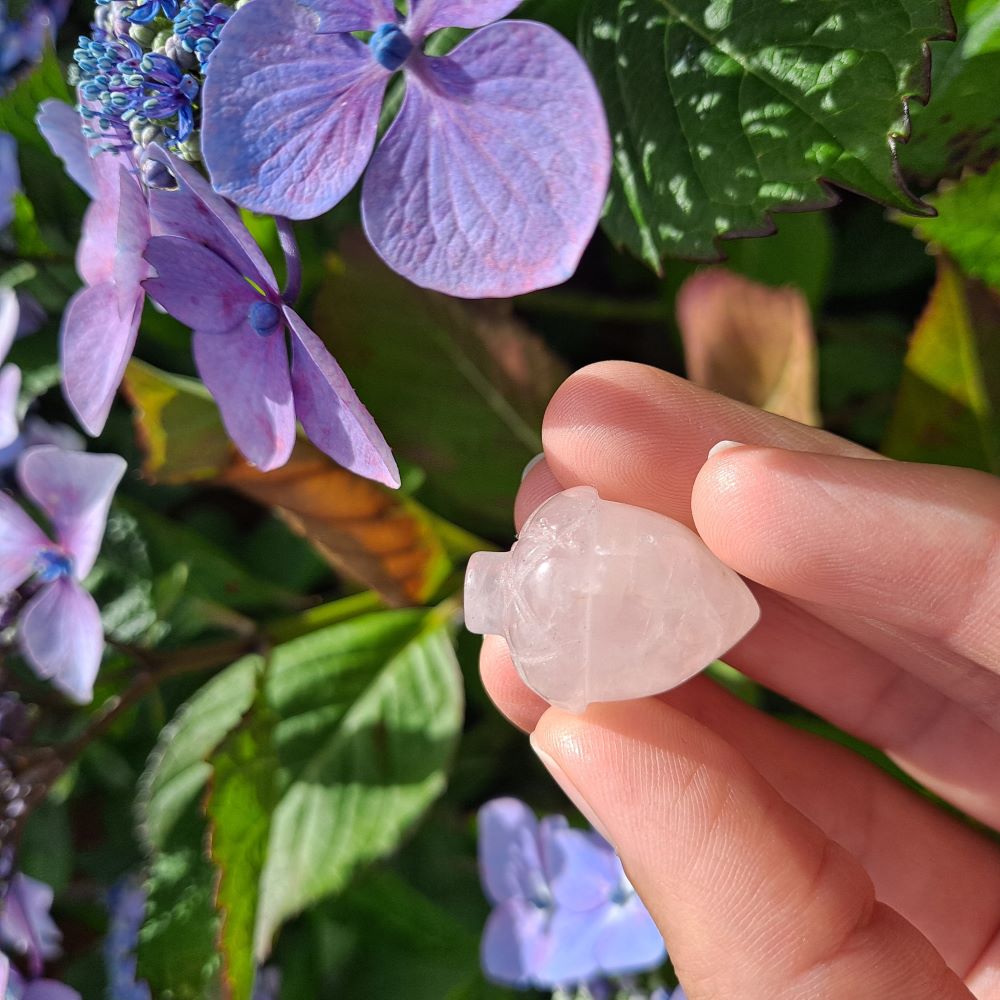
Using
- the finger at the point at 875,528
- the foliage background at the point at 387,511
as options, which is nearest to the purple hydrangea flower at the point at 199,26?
the foliage background at the point at 387,511

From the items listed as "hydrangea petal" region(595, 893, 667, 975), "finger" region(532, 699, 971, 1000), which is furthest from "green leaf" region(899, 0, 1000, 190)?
"hydrangea petal" region(595, 893, 667, 975)

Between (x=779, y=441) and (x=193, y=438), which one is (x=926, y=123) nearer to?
(x=779, y=441)

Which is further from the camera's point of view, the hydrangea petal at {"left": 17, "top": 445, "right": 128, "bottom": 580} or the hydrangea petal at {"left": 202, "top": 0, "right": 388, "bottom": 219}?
the hydrangea petal at {"left": 17, "top": 445, "right": 128, "bottom": 580}

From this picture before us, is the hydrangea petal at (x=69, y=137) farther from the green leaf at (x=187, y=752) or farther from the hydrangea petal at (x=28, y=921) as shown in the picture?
the hydrangea petal at (x=28, y=921)

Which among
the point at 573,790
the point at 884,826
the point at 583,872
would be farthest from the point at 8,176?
the point at 884,826

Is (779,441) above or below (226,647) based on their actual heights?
above

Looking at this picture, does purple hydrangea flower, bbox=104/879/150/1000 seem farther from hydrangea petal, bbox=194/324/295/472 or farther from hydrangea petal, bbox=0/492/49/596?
hydrangea petal, bbox=194/324/295/472

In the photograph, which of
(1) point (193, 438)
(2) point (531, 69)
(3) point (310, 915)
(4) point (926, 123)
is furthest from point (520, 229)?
(3) point (310, 915)
